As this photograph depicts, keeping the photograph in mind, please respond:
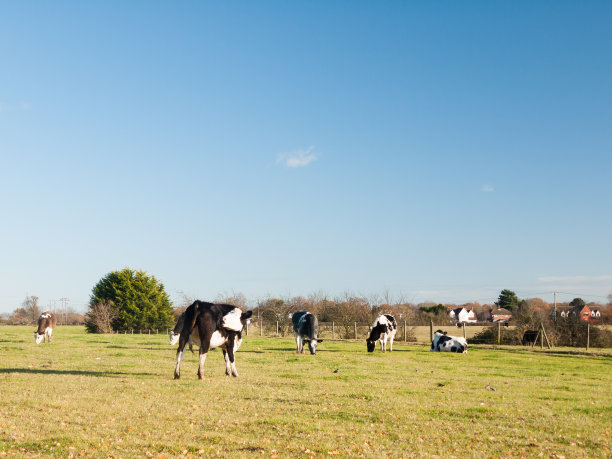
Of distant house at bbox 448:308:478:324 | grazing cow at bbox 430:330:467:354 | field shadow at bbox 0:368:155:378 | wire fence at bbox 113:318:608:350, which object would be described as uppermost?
field shadow at bbox 0:368:155:378

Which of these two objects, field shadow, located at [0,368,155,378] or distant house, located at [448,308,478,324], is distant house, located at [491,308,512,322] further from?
field shadow, located at [0,368,155,378]

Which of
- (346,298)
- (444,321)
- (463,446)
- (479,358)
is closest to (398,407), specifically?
(463,446)

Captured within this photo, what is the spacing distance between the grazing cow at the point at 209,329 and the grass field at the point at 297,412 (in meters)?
0.81

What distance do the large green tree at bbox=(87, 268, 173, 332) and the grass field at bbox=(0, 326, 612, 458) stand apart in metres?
51.0

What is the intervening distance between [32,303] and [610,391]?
17972cm

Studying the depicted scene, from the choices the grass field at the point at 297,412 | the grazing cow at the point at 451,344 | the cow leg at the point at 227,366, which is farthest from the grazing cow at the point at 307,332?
the cow leg at the point at 227,366

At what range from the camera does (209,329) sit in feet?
54.1

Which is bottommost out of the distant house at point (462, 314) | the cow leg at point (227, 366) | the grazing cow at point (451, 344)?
the distant house at point (462, 314)

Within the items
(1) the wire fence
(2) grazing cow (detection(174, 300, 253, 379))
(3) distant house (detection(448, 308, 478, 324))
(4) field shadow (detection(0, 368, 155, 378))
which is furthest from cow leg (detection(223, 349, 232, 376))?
(3) distant house (detection(448, 308, 478, 324))

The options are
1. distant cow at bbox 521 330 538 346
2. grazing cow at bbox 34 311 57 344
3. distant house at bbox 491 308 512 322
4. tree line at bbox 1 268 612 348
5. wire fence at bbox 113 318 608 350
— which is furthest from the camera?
distant house at bbox 491 308 512 322

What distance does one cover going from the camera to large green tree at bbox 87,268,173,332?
68938mm

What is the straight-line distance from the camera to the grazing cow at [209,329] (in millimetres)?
16391

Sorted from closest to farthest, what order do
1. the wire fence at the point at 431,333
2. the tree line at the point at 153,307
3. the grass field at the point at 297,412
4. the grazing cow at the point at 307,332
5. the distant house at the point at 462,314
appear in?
the grass field at the point at 297,412 < the grazing cow at the point at 307,332 < the wire fence at the point at 431,333 < the tree line at the point at 153,307 < the distant house at the point at 462,314

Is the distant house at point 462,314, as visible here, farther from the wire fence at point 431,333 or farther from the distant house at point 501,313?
the wire fence at point 431,333
